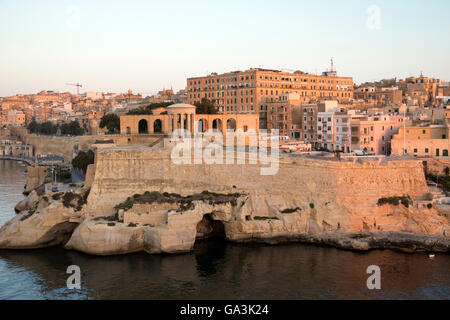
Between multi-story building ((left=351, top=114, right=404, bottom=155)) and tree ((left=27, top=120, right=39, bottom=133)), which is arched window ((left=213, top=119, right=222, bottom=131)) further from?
tree ((left=27, top=120, right=39, bottom=133))

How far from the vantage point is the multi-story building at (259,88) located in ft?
199

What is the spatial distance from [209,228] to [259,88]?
2985 centimetres

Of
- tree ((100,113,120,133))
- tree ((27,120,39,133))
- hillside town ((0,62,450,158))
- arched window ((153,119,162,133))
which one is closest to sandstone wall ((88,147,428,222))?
hillside town ((0,62,450,158))

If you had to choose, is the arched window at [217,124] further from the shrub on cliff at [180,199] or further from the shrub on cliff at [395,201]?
the shrub on cliff at [395,201]

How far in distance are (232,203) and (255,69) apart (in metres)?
32.2

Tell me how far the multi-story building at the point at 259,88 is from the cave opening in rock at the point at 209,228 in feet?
89.5

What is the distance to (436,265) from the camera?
2741cm

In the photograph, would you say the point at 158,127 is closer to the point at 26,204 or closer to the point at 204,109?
the point at 204,109

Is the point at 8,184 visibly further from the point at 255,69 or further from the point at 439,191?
the point at 439,191

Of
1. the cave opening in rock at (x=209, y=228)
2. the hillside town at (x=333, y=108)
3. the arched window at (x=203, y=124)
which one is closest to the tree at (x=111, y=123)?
the hillside town at (x=333, y=108)

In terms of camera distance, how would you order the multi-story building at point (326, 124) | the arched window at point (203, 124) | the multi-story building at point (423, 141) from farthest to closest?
the arched window at point (203, 124) → the multi-story building at point (326, 124) → the multi-story building at point (423, 141)

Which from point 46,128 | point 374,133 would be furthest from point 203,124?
point 46,128

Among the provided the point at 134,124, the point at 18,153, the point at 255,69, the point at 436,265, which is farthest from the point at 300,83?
the point at 18,153

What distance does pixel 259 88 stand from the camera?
2378 inches
